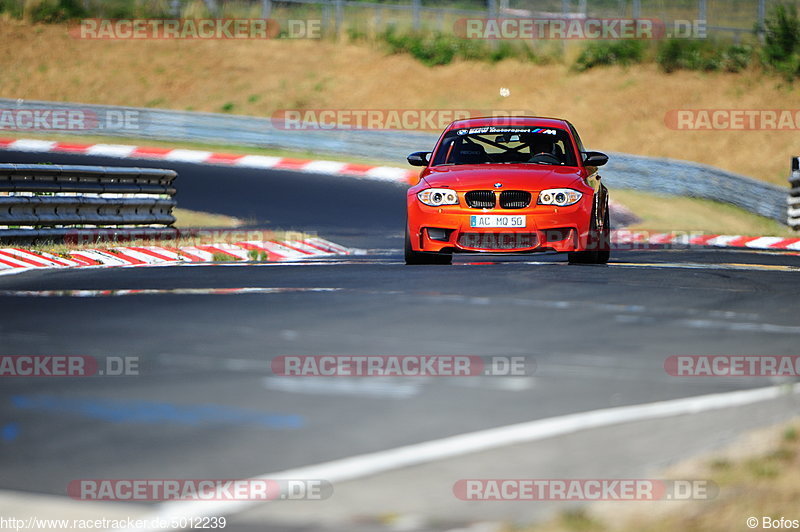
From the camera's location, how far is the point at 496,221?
A: 12.9 m

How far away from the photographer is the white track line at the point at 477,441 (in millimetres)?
4344

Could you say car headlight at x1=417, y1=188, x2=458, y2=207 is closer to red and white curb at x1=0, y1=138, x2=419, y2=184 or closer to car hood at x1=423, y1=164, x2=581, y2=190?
car hood at x1=423, y1=164, x2=581, y2=190

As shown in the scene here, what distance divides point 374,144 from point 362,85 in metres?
12.4

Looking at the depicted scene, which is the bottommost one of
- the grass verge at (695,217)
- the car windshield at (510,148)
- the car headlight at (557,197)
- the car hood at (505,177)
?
the grass verge at (695,217)

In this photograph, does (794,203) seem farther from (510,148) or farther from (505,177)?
(505,177)

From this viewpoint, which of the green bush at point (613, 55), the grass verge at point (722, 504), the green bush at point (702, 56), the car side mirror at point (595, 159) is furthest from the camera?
the green bush at point (613, 55)

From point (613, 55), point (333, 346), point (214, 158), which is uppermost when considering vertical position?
point (333, 346)

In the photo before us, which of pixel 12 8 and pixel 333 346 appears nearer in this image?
pixel 333 346

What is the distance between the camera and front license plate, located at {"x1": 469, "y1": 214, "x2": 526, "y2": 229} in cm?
1286

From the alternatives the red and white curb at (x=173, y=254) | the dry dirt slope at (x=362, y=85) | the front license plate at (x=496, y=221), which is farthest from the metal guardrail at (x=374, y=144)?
the front license plate at (x=496, y=221)

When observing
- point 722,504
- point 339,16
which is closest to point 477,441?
point 722,504

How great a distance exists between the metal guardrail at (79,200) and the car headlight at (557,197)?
19.1 feet

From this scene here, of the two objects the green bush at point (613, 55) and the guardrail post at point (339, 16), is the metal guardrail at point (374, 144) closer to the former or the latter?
the green bush at point (613, 55)

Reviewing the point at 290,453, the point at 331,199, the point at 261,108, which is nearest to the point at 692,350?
the point at 290,453
